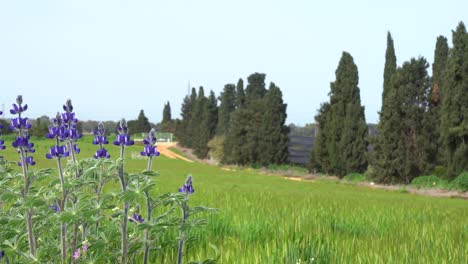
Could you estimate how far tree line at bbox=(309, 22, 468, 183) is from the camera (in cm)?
2781

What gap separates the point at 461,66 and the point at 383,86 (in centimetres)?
1516

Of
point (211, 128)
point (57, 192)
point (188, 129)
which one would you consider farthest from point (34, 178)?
point (188, 129)

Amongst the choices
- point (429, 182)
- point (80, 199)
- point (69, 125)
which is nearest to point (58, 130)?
point (69, 125)

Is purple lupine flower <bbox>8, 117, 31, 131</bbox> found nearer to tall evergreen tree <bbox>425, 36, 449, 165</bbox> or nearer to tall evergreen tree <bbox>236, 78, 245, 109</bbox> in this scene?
tall evergreen tree <bbox>425, 36, 449, 165</bbox>

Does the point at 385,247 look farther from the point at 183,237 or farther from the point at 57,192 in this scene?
the point at 57,192

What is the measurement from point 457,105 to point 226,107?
32.7 metres

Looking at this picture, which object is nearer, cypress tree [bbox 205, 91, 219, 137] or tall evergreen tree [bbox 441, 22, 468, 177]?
tall evergreen tree [bbox 441, 22, 468, 177]

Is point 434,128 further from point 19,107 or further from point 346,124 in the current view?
point 19,107

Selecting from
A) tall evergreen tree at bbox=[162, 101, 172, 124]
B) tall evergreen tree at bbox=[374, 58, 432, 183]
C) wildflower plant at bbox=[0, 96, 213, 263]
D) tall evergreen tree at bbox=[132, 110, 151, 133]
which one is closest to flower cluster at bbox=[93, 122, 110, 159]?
wildflower plant at bbox=[0, 96, 213, 263]

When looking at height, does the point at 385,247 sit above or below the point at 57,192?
below

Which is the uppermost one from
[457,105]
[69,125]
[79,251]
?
[457,105]

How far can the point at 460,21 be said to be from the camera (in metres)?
27.8

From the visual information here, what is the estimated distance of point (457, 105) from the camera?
27812mm

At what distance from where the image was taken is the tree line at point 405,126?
2781 centimetres
